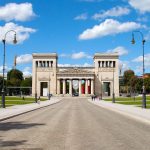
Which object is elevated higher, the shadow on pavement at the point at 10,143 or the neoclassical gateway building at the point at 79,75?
the neoclassical gateway building at the point at 79,75

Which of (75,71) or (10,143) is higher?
(75,71)

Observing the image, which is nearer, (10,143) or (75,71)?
(10,143)

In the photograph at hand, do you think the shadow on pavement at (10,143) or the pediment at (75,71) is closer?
the shadow on pavement at (10,143)

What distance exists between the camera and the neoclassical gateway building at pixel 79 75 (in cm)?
19125

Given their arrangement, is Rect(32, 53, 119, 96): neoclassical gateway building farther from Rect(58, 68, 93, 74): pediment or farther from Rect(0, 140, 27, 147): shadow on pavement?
Rect(0, 140, 27, 147): shadow on pavement

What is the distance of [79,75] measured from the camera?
190750mm

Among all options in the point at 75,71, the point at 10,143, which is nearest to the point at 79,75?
the point at 75,71

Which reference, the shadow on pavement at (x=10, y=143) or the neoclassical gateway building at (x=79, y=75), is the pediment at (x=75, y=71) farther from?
the shadow on pavement at (x=10, y=143)

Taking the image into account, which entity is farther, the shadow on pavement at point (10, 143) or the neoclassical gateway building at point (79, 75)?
the neoclassical gateway building at point (79, 75)

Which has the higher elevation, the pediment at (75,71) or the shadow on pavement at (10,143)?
the pediment at (75,71)

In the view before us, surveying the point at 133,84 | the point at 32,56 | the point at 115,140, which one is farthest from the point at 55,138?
the point at 32,56

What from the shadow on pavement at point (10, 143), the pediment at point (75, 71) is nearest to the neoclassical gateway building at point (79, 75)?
the pediment at point (75, 71)

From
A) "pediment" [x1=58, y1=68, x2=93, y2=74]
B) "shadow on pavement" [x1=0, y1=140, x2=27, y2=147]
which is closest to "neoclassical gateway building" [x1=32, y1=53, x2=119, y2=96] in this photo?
"pediment" [x1=58, y1=68, x2=93, y2=74]

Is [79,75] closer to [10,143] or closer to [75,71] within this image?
[75,71]
